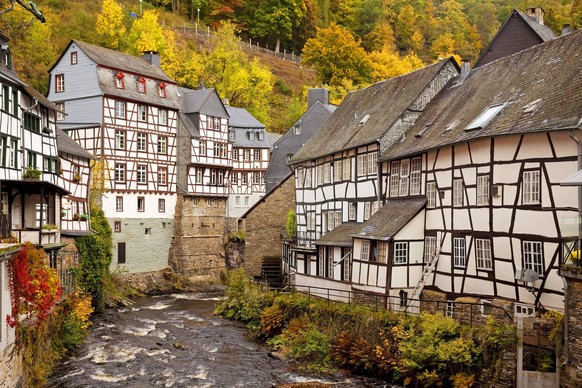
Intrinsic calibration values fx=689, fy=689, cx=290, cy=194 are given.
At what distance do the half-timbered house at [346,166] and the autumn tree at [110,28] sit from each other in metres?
28.7

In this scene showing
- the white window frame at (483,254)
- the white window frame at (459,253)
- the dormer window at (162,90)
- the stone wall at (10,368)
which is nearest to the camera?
the stone wall at (10,368)

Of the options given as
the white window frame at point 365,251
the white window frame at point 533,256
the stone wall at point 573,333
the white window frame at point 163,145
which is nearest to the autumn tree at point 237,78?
the white window frame at point 163,145

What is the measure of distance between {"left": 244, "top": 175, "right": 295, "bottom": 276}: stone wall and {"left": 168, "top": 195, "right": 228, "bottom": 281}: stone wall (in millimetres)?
4480

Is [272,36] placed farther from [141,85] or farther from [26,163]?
[26,163]

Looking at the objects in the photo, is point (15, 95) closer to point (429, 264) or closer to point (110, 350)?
point (110, 350)

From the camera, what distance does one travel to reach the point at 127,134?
1708 inches

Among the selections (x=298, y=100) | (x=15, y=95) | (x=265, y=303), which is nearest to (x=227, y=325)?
(x=265, y=303)

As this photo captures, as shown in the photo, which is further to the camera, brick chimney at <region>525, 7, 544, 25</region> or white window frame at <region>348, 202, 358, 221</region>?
brick chimney at <region>525, 7, 544, 25</region>

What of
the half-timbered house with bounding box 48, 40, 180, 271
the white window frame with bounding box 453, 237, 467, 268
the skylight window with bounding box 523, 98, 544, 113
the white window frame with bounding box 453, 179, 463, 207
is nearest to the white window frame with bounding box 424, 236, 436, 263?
the white window frame with bounding box 453, 237, 467, 268

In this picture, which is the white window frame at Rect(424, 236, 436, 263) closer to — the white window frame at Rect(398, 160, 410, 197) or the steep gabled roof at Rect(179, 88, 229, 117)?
the white window frame at Rect(398, 160, 410, 197)

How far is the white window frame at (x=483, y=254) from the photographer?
22094 millimetres

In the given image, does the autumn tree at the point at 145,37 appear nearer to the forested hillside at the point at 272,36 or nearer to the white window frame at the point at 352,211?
the forested hillside at the point at 272,36

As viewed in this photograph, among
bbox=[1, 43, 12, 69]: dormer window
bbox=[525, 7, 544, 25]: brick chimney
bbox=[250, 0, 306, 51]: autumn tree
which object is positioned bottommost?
bbox=[1, 43, 12, 69]: dormer window

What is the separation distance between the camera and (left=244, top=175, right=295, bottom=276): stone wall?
144 feet
